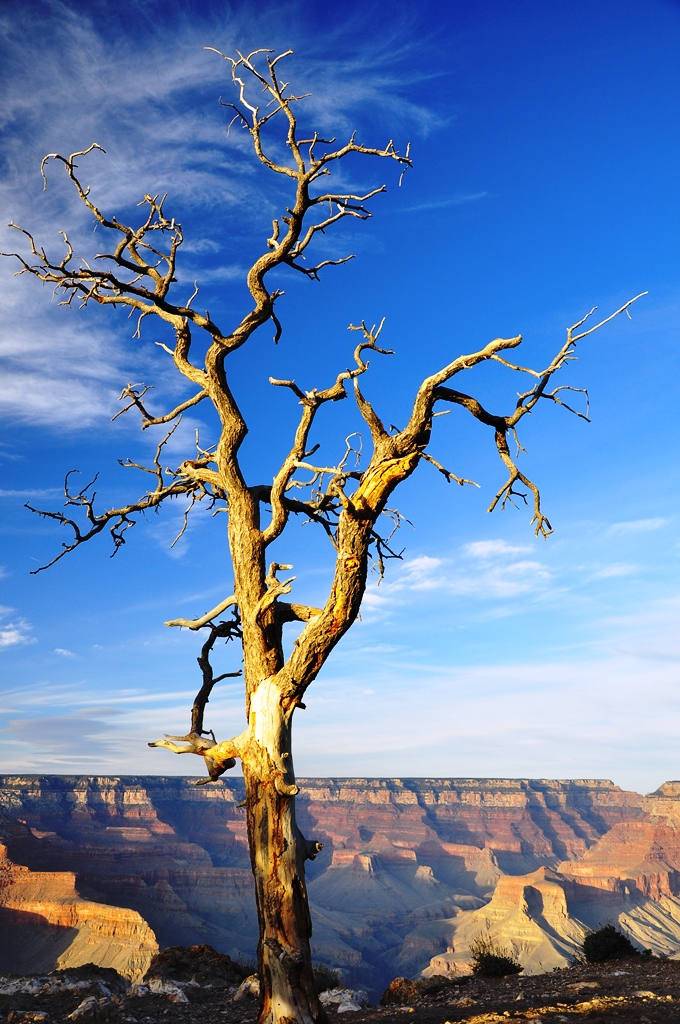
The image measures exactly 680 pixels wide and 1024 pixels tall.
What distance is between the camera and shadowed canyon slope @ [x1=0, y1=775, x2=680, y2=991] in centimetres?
7238

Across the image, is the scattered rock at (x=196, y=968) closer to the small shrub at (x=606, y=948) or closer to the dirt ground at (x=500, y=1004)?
the dirt ground at (x=500, y=1004)

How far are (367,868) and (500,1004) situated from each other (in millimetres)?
140280

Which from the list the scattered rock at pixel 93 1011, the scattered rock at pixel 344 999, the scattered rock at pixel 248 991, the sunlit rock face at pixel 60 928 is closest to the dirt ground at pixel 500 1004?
the scattered rock at pixel 93 1011

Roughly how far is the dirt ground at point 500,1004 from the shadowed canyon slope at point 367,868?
53429 mm

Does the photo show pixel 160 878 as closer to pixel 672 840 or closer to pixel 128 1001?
pixel 128 1001

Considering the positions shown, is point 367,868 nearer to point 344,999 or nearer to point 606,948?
point 606,948

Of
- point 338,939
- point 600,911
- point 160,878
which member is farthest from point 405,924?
point 160,878

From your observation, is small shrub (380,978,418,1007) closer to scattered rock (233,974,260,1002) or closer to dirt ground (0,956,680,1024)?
dirt ground (0,956,680,1024)

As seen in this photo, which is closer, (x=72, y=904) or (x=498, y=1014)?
(x=498, y=1014)

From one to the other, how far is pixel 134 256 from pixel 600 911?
405ft

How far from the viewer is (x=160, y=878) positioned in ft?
289

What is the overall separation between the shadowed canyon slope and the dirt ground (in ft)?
175

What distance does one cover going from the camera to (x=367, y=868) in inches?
5369

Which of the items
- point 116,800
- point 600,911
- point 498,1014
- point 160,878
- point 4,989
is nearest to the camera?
point 498,1014
